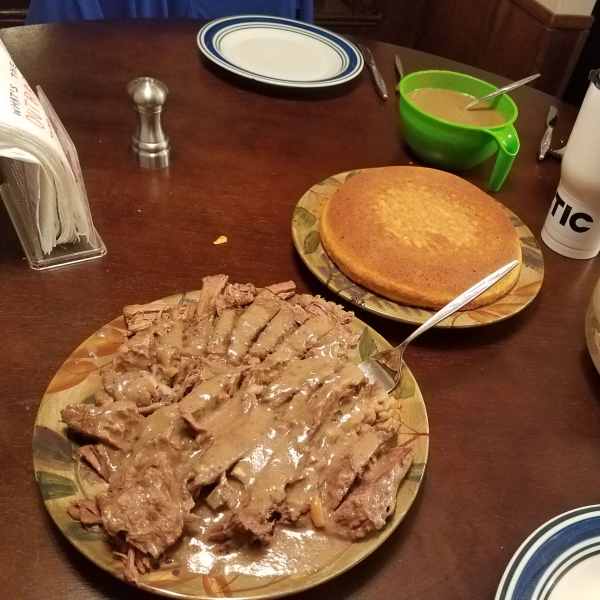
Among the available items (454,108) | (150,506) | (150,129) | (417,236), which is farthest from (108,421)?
(454,108)

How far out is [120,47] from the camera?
1.95 meters

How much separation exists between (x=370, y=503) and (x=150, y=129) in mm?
1112

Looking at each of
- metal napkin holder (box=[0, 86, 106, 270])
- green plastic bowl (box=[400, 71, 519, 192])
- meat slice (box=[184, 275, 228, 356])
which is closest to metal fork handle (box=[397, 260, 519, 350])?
meat slice (box=[184, 275, 228, 356])

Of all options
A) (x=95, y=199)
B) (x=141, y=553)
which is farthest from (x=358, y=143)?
(x=141, y=553)

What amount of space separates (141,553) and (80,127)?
1248 millimetres

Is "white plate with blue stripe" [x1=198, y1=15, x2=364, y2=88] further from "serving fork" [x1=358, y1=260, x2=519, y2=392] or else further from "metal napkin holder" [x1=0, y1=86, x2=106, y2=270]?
"serving fork" [x1=358, y1=260, x2=519, y2=392]

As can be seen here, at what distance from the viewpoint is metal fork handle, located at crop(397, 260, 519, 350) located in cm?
110

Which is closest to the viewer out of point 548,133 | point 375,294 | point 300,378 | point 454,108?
point 300,378

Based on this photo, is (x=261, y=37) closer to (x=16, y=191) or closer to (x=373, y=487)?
(x=16, y=191)

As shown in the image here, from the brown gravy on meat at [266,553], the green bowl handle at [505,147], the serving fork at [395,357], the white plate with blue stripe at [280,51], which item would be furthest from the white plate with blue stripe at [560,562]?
the white plate with blue stripe at [280,51]

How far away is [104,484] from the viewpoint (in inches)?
32.6

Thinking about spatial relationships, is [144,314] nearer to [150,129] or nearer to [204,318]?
[204,318]

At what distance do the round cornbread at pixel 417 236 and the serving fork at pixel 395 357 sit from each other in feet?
0.16

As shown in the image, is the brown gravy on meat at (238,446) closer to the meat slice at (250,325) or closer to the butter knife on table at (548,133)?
the meat slice at (250,325)
